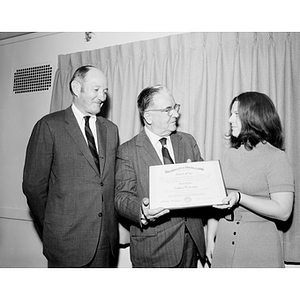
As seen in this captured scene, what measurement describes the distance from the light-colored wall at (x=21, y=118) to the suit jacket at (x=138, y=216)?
58 cm

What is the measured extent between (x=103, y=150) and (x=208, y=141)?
700 mm

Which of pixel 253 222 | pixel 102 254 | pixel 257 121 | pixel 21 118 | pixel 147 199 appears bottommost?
pixel 102 254

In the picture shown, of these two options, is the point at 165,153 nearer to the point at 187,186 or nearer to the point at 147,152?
the point at 147,152

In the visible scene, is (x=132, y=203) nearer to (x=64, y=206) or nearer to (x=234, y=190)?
(x=64, y=206)

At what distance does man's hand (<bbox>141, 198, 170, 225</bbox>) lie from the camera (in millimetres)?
1506

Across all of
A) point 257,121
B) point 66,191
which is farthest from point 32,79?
point 257,121

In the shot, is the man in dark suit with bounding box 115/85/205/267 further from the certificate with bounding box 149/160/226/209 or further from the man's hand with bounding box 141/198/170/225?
the certificate with bounding box 149/160/226/209

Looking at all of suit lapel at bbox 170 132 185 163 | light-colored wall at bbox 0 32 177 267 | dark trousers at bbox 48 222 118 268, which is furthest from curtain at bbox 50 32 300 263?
dark trousers at bbox 48 222 118 268

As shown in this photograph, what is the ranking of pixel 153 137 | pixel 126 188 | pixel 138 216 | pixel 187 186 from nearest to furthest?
pixel 187 186
pixel 138 216
pixel 126 188
pixel 153 137

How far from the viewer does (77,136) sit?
69.9 inches

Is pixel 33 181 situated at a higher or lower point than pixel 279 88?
lower

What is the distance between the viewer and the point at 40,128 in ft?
5.76

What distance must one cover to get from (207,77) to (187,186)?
859mm
